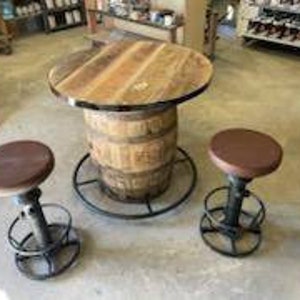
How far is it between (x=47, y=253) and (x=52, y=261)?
6 centimetres

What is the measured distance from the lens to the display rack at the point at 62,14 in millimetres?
5383

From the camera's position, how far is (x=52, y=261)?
2.15 m

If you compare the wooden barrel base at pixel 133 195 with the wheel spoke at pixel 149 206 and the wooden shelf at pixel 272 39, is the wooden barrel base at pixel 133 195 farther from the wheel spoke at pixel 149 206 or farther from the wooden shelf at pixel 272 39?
the wooden shelf at pixel 272 39

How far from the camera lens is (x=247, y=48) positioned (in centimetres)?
482

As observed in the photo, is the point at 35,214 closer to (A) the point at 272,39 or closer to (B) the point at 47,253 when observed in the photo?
(B) the point at 47,253

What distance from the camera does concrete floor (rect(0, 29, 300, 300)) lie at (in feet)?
6.65

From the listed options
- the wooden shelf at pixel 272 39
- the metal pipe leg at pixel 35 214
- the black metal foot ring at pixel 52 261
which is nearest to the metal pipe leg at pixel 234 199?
the black metal foot ring at pixel 52 261

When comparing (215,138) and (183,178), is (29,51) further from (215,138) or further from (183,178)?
(215,138)

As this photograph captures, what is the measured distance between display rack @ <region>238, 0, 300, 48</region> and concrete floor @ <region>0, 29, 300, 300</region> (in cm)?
68

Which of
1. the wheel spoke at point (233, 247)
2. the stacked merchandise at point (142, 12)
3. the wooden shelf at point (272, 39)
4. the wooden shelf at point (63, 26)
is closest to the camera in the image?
the wheel spoke at point (233, 247)

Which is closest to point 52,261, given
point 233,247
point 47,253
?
point 47,253

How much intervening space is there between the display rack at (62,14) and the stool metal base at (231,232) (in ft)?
13.4

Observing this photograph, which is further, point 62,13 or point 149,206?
point 62,13

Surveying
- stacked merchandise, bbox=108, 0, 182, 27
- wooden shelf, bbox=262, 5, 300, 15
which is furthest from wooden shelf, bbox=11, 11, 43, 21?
wooden shelf, bbox=262, 5, 300, 15
